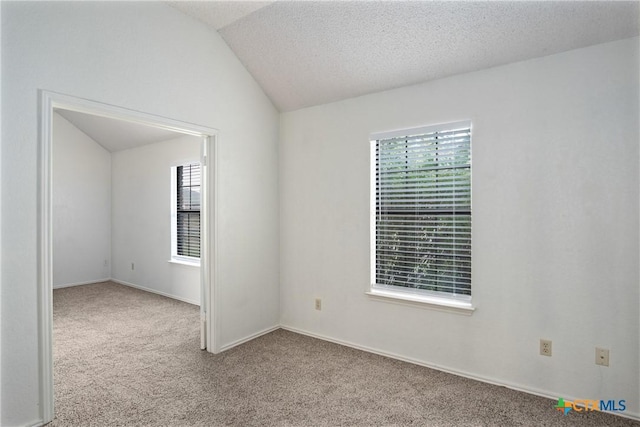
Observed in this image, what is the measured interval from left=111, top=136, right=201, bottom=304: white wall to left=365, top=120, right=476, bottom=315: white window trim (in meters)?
2.71

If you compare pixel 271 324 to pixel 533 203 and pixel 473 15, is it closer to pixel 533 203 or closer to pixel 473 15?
pixel 533 203

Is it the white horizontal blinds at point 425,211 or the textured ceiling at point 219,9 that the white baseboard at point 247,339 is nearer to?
the white horizontal blinds at point 425,211

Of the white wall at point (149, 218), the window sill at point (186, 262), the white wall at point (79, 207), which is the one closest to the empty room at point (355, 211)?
the window sill at point (186, 262)

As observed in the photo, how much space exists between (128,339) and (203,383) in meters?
1.40

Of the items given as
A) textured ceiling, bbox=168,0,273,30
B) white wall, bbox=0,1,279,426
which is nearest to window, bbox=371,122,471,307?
white wall, bbox=0,1,279,426

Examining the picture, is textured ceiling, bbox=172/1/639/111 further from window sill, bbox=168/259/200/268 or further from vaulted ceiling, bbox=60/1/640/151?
window sill, bbox=168/259/200/268

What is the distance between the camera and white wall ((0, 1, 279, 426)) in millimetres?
2043

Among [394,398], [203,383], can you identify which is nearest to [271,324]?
[203,383]

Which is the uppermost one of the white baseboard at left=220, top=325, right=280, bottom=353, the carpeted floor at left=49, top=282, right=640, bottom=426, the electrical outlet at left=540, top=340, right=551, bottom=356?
the electrical outlet at left=540, top=340, right=551, bottom=356

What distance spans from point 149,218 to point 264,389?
13.4ft

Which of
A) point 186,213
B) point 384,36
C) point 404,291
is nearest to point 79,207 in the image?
point 186,213

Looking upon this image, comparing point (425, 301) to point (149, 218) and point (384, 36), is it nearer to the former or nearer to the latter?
point (384, 36)

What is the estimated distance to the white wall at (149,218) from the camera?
5.14m

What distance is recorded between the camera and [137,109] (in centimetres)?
262
